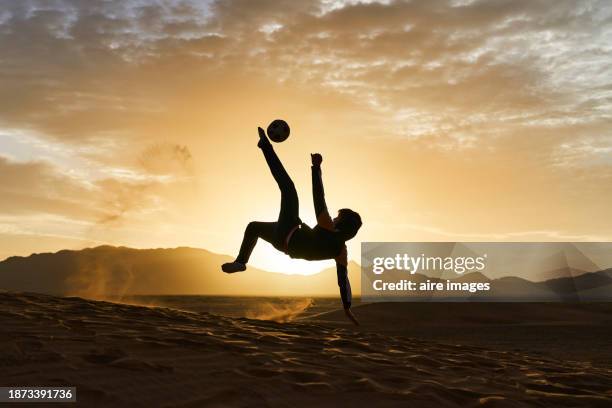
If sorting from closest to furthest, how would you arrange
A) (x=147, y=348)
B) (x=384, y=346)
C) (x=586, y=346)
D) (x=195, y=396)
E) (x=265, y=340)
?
(x=195, y=396) < (x=147, y=348) < (x=265, y=340) < (x=384, y=346) < (x=586, y=346)

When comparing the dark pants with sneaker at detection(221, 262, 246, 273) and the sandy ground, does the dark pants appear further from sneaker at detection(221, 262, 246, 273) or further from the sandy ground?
the sandy ground

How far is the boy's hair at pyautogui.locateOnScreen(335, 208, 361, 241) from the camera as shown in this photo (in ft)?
20.2

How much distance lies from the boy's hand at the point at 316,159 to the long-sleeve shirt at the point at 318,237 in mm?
51

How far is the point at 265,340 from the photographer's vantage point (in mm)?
8852

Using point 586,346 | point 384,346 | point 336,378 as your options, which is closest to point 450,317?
point 586,346

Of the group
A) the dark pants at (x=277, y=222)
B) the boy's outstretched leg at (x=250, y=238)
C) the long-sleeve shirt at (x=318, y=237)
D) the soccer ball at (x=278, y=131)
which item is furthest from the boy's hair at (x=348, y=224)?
the soccer ball at (x=278, y=131)

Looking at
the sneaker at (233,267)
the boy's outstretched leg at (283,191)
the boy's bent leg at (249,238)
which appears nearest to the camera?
the boy's outstretched leg at (283,191)

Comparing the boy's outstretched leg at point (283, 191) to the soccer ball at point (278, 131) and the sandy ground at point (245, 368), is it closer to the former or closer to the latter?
the soccer ball at point (278, 131)

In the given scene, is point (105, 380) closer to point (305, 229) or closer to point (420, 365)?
point (305, 229)

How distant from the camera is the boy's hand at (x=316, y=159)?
613 centimetres

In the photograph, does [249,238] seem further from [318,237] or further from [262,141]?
[262,141]

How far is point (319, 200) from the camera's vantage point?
19.8 feet

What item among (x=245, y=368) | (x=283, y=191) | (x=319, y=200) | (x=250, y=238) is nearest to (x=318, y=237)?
(x=319, y=200)

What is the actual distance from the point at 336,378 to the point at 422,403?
1.07 m
